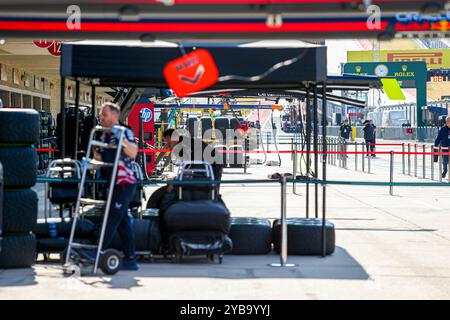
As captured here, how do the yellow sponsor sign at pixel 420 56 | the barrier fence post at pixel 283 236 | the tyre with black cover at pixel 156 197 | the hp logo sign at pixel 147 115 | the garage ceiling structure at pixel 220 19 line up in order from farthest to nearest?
the yellow sponsor sign at pixel 420 56 < the hp logo sign at pixel 147 115 < the tyre with black cover at pixel 156 197 < the barrier fence post at pixel 283 236 < the garage ceiling structure at pixel 220 19

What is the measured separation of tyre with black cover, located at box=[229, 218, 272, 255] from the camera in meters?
11.2

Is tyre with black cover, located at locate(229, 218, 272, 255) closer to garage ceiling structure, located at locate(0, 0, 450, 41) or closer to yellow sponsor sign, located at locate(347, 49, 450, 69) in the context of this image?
garage ceiling structure, located at locate(0, 0, 450, 41)

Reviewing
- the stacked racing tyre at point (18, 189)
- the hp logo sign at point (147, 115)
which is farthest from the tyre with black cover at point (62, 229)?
the hp logo sign at point (147, 115)

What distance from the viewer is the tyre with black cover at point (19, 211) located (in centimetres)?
973

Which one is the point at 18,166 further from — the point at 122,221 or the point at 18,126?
the point at 122,221

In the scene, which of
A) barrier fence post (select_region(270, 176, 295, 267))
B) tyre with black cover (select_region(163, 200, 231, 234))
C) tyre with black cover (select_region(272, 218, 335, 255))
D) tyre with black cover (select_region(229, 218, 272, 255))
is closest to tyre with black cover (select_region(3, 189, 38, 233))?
tyre with black cover (select_region(163, 200, 231, 234))

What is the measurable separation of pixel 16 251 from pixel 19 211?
0.44 meters

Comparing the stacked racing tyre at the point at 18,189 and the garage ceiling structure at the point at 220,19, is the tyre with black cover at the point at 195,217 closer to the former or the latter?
the stacked racing tyre at the point at 18,189

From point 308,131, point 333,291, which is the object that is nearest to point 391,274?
point 333,291

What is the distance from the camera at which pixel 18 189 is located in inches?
391

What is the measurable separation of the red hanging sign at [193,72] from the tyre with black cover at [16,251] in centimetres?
235

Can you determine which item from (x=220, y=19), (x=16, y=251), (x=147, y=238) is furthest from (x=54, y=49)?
(x=220, y=19)

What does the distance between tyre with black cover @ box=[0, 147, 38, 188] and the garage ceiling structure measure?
1.31 m

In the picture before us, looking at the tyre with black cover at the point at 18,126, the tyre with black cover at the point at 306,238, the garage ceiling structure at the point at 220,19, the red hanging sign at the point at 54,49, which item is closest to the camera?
the garage ceiling structure at the point at 220,19
